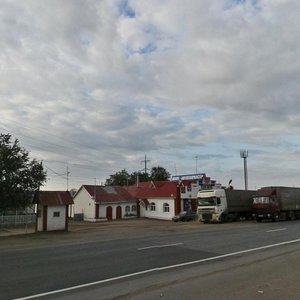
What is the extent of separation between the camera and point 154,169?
117 m

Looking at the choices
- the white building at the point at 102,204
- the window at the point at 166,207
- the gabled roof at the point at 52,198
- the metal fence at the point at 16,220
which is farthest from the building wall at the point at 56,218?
the window at the point at 166,207

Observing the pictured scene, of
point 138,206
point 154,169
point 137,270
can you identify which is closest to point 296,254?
point 137,270

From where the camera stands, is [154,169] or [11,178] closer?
[11,178]

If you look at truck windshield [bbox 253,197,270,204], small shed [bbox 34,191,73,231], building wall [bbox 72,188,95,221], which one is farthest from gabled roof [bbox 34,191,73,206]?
building wall [bbox 72,188,95,221]

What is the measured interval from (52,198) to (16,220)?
1354 cm

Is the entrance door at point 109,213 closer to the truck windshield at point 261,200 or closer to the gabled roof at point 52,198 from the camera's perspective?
the gabled roof at point 52,198

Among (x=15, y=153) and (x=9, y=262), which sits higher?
(x=15, y=153)

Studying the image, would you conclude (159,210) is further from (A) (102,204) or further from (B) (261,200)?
(B) (261,200)

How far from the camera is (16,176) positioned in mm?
36594

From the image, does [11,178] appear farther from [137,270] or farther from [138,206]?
[138,206]

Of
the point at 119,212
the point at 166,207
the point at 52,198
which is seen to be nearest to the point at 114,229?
the point at 52,198

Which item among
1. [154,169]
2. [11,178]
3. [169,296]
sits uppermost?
[154,169]

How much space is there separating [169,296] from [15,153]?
29.8m

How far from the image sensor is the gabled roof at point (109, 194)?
2657 inches
